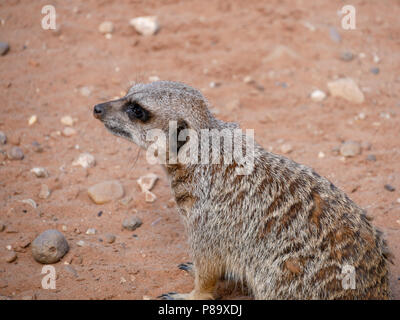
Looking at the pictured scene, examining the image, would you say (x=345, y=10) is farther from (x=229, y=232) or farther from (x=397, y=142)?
(x=229, y=232)

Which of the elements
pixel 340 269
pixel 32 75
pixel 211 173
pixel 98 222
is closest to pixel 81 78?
pixel 32 75

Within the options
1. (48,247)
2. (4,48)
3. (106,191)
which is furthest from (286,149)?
(4,48)

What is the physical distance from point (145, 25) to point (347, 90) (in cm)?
245

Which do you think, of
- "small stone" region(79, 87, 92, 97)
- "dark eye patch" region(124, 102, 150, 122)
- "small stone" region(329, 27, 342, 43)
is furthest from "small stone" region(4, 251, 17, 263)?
"small stone" region(329, 27, 342, 43)

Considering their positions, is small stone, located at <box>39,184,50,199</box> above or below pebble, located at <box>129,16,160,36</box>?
below

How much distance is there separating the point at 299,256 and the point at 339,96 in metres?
2.84

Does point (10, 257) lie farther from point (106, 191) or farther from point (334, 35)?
point (334, 35)

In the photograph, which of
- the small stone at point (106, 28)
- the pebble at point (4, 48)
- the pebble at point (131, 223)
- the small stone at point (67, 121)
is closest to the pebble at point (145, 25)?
the small stone at point (106, 28)

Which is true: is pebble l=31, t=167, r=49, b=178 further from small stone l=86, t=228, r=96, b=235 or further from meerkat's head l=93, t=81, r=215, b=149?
meerkat's head l=93, t=81, r=215, b=149

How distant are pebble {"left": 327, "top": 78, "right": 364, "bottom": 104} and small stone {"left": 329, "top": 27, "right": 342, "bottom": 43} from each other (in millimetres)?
906

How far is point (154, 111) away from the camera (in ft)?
9.43

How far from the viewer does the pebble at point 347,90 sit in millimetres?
4926

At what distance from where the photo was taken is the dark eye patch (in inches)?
115

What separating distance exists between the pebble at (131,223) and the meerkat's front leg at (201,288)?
2.28ft
